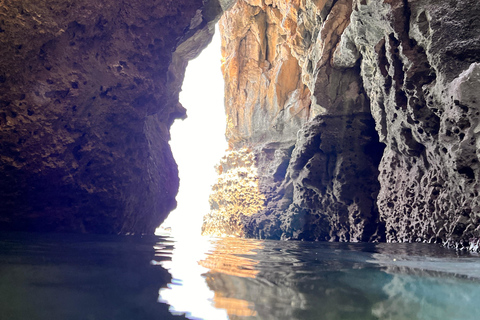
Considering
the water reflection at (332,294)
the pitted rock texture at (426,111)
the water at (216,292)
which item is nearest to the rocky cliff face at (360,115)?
the pitted rock texture at (426,111)

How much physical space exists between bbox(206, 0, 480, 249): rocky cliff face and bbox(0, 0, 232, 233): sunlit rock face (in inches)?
232

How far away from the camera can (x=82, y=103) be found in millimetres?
8945

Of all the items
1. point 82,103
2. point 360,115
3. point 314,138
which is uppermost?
point 360,115

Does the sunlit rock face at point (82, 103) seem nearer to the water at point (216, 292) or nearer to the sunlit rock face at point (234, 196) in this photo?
the water at point (216, 292)

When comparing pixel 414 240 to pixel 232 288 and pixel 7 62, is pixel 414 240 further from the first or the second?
pixel 7 62

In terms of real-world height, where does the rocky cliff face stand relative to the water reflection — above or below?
above

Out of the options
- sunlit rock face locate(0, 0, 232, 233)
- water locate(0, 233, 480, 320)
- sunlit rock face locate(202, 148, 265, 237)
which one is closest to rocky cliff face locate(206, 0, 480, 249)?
sunlit rock face locate(202, 148, 265, 237)

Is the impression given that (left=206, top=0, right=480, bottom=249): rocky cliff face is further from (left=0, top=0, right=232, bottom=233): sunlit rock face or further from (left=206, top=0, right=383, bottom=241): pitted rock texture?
(left=0, top=0, right=232, bottom=233): sunlit rock face

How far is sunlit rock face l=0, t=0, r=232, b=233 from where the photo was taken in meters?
7.76

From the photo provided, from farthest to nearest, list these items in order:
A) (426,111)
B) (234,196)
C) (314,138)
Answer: (234,196), (314,138), (426,111)

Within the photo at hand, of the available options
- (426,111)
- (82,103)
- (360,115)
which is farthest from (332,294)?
(360,115)

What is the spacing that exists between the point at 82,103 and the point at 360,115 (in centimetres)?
1097

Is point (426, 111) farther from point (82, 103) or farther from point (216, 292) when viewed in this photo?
point (82, 103)

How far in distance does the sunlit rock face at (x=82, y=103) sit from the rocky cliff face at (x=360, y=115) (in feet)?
19.3
